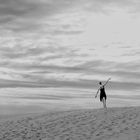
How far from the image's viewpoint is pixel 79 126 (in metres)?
29.8

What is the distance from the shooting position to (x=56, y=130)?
29875 millimetres

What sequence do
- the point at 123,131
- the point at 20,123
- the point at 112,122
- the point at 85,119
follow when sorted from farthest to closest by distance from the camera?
1. the point at 20,123
2. the point at 85,119
3. the point at 112,122
4. the point at 123,131

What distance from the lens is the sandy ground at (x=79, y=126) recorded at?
26417mm

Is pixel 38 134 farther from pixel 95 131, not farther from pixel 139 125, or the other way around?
pixel 139 125

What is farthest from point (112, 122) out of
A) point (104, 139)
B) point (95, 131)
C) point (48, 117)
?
point (48, 117)

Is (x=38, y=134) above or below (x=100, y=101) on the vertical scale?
below

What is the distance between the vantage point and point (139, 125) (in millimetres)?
27328

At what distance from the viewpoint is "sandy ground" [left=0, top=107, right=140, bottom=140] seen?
26.4 m

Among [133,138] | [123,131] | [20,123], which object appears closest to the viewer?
[133,138]

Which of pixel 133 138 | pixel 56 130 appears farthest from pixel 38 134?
pixel 133 138

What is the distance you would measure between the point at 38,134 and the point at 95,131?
15.8 feet

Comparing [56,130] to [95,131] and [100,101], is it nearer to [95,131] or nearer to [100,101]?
[95,131]

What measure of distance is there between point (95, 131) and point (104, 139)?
2.42 metres

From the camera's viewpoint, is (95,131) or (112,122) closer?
(95,131)
